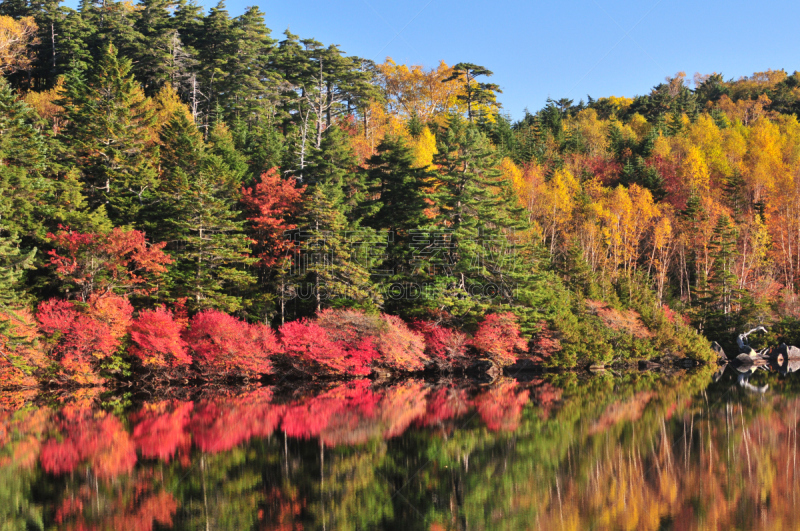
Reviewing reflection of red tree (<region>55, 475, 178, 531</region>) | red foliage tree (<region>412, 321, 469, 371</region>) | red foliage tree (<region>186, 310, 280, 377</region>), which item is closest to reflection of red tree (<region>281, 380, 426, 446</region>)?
red foliage tree (<region>186, 310, 280, 377</region>)

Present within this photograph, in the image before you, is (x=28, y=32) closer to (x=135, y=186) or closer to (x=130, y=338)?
(x=135, y=186)

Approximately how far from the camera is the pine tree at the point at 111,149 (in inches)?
1220

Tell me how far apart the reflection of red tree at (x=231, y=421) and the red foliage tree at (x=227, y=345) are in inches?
165

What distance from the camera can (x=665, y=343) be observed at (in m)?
37.2

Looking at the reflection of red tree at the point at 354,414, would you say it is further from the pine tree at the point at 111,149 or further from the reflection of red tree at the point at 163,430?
the pine tree at the point at 111,149

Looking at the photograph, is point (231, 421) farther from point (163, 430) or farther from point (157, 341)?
point (157, 341)

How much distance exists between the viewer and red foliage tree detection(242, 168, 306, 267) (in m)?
32.0

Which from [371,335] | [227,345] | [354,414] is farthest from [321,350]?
[354,414]

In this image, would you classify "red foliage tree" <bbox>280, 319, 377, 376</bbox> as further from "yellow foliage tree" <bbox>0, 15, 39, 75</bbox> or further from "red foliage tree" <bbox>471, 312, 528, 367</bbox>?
"yellow foliage tree" <bbox>0, 15, 39, 75</bbox>

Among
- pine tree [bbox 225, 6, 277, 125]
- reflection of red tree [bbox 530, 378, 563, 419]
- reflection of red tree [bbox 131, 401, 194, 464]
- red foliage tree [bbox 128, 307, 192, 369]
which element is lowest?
reflection of red tree [bbox 530, 378, 563, 419]

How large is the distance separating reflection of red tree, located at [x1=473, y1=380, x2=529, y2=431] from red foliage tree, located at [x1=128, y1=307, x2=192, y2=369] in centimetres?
1345

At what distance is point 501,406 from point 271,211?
17.3m

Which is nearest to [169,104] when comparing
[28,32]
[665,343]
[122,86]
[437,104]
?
[122,86]

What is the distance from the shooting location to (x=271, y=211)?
3228 cm
